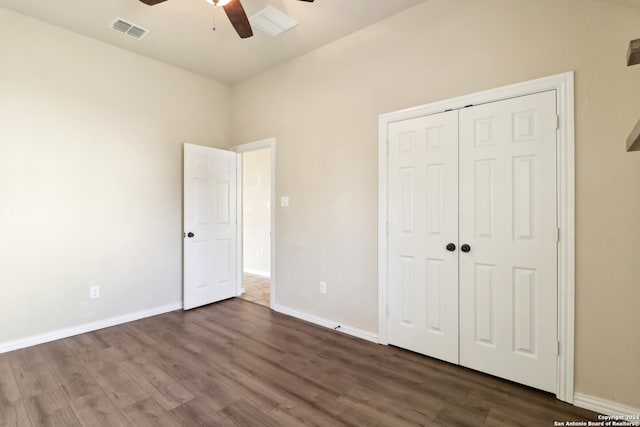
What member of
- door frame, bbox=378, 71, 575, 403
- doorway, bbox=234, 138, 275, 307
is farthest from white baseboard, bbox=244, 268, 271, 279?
door frame, bbox=378, 71, 575, 403

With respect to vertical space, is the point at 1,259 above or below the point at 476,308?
above

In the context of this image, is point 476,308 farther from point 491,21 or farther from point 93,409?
point 93,409

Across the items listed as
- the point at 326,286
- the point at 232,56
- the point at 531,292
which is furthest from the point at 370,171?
the point at 232,56

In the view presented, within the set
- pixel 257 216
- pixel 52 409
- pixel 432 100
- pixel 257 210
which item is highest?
pixel 432 100

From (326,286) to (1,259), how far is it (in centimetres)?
301

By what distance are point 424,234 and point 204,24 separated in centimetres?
287

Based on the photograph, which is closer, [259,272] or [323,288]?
[323,288]

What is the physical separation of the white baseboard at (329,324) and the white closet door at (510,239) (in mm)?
863

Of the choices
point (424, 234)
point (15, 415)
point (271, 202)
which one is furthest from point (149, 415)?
point (271, 202)

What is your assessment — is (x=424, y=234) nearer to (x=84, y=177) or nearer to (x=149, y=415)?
(x=149, y=415)

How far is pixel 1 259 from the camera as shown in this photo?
2.69 m

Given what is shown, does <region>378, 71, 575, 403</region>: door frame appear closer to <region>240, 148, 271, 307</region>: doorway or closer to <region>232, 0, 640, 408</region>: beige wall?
<region>232, 0, 640, 408</region>: beige wall

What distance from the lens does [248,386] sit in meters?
2.16

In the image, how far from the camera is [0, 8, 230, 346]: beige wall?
2.76 metres
